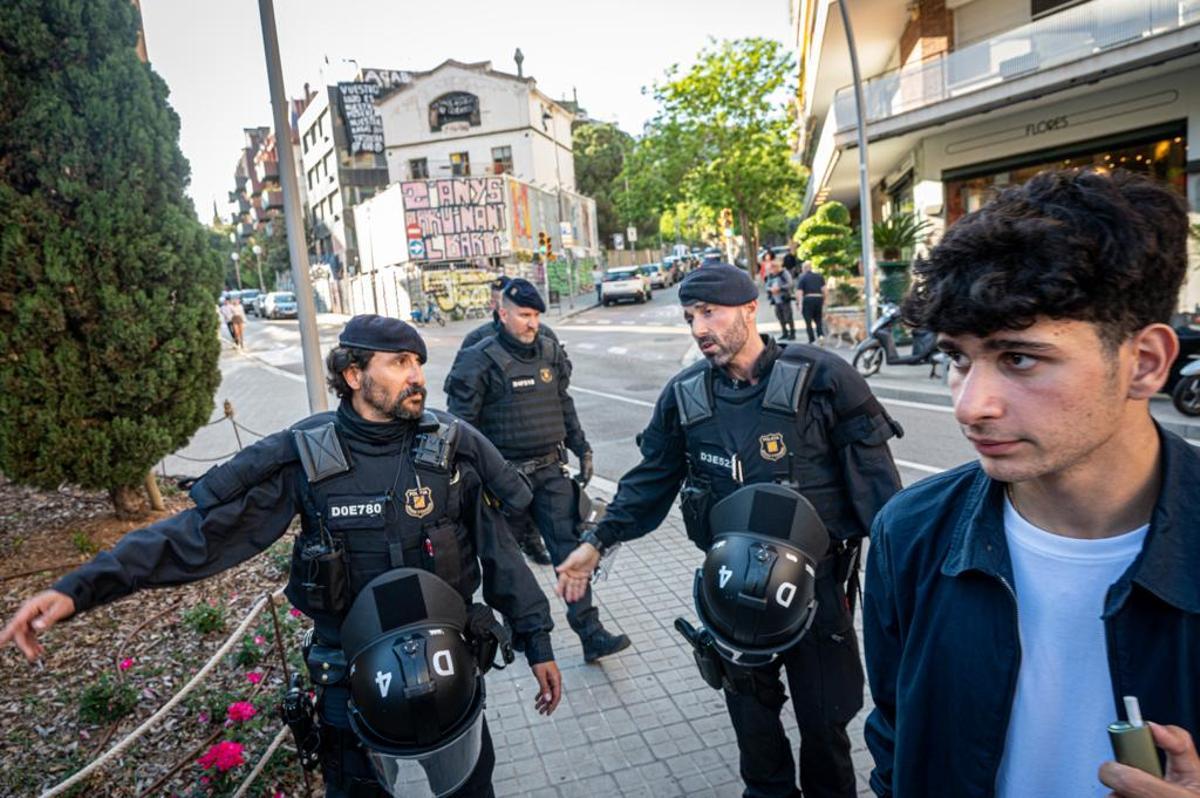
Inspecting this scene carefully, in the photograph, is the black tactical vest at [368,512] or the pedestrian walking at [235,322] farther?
the pedestrian walking at [235,322]

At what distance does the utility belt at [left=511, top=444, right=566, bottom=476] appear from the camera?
5.17 m

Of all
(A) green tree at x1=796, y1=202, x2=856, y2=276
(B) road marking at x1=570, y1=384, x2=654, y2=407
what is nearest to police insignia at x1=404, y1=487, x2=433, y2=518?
(B) road marking at x1=570, y1=384, x2=654, y2=407

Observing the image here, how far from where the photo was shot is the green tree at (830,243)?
20.0m

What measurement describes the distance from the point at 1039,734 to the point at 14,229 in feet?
20.3

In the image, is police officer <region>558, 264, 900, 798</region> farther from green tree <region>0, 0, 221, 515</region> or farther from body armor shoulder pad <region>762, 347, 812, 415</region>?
green tree <region>0, 0, 221, 515</region>

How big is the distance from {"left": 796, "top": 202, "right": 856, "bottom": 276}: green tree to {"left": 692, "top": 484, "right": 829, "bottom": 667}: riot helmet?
60.3 feet

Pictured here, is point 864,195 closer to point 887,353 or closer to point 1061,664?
point 887,353

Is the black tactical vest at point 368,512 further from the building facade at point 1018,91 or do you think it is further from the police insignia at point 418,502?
the building facade at point 1018,91

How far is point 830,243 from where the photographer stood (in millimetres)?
20062

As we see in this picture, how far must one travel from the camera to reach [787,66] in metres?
36.2

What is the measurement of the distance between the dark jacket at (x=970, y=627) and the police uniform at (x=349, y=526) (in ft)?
5.12

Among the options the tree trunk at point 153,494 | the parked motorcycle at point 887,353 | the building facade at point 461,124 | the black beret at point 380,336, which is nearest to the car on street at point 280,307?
the building facade at point 461,124

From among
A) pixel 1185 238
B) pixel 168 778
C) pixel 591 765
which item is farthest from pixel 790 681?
pixel 168 778

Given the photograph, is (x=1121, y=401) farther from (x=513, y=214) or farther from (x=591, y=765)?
(x=513, y=214)
